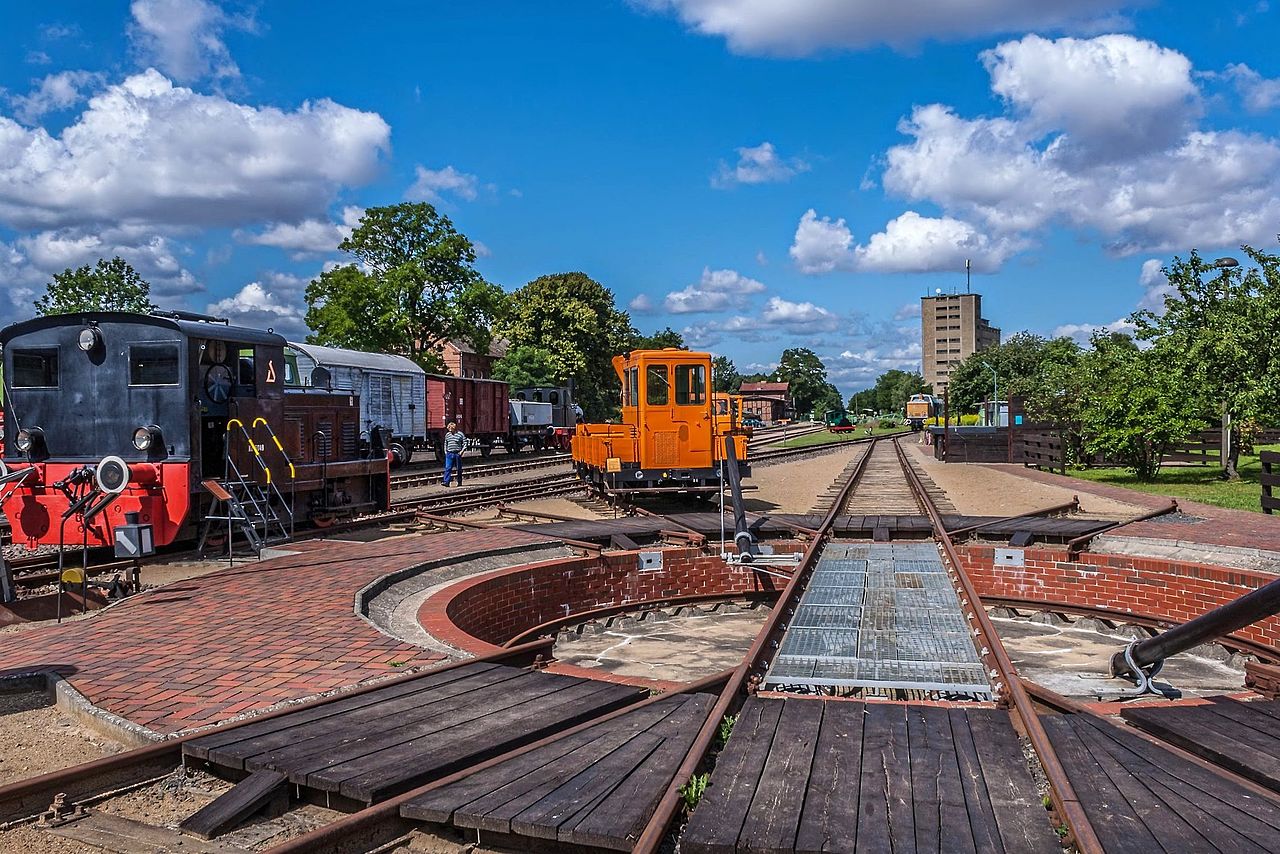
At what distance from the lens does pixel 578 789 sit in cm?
387

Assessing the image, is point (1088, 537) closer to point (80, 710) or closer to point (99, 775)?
point (80, 710)

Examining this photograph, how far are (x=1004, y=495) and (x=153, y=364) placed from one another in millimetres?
16044

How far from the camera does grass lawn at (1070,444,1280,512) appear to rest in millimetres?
17000

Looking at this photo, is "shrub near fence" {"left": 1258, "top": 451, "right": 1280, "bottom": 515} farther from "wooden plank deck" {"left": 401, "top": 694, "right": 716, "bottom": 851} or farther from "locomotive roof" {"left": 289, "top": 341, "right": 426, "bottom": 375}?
"locomotive roof" {"left": 289, "top": 341, "right": 426, "bottom": 375}

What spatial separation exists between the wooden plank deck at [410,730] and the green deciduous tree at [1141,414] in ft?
68.5

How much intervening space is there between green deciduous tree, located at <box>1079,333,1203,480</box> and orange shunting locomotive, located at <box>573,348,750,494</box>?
1162 cm

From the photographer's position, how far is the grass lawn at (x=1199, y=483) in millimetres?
17000

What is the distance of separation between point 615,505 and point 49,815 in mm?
12519

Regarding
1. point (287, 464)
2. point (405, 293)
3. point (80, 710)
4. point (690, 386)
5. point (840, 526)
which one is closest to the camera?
point (80, 710)

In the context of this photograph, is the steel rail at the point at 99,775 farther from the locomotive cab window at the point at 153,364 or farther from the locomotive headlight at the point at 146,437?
the locomotive cab window at the point at 153,364

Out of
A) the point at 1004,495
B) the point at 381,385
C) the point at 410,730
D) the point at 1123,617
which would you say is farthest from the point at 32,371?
the point at 1004,495

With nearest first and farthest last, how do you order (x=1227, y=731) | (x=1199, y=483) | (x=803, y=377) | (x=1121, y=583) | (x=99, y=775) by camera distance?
(x=99, y=775), (x=1227, y=731), (x=1121, y=583), (x=1199, y=483), (x=803, y=377)

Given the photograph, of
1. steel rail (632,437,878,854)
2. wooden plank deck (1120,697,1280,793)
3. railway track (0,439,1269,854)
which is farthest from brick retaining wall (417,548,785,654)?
wooden plank deck (1120,697,1280,793)

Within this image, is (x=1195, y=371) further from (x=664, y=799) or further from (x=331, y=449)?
(x=664, y=799)
